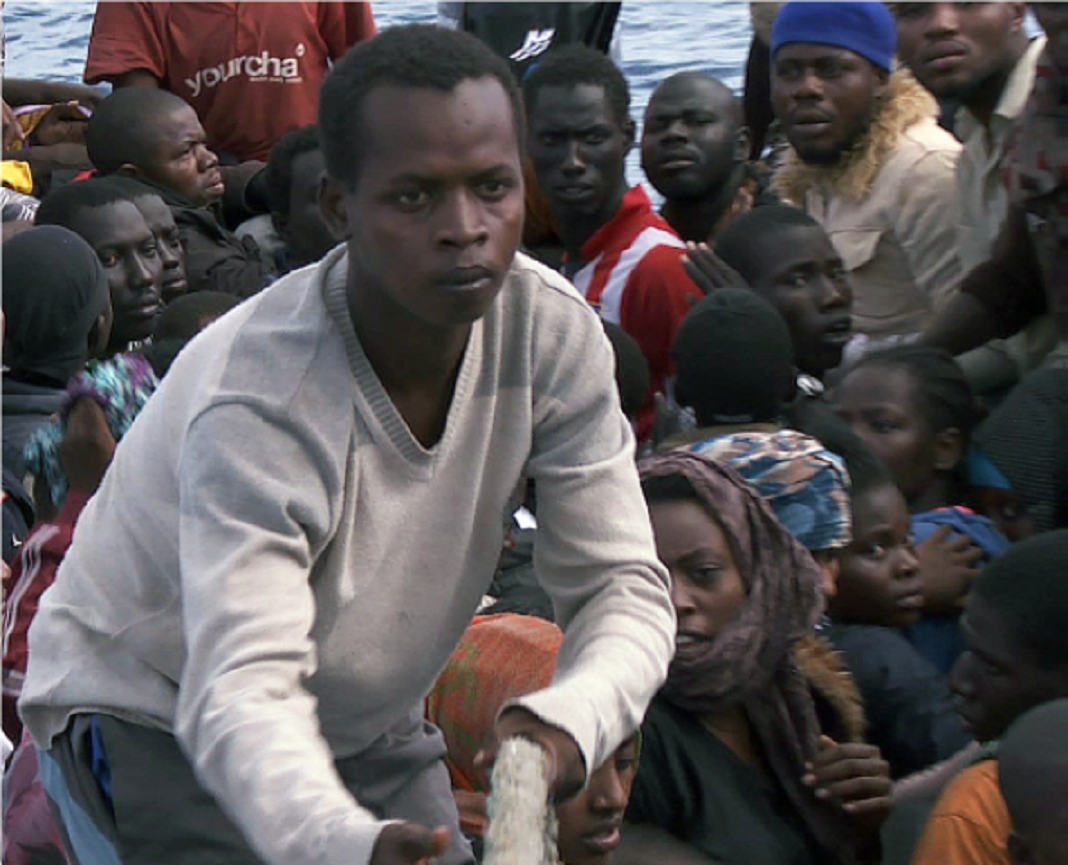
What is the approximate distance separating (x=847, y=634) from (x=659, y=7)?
6.28 m

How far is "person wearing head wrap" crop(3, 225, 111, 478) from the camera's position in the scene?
408cm

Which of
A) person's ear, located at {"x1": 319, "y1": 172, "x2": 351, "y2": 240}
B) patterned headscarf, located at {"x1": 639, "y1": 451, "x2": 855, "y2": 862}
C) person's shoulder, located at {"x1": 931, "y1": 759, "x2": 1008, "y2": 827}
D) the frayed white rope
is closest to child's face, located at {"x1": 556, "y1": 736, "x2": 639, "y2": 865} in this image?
patterned headscarf, located at {"x1": 639, "y1": 451, "x2": 855, "y2": 862}

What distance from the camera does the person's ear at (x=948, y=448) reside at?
3793mm

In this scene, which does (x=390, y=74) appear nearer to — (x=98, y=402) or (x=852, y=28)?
(x=98, y=402)

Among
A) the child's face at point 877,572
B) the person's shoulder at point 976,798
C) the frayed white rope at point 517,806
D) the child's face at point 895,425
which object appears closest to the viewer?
the frayed white rope at point 517,806

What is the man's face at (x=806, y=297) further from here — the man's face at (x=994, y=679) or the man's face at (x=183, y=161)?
the man's face at (x=183, y=161)

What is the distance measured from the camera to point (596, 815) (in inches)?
97.7

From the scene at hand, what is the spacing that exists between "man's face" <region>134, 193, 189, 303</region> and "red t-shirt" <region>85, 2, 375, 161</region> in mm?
1347

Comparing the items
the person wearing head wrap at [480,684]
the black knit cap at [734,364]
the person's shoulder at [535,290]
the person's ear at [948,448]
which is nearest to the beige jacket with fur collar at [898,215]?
the person's ear at [948,448]

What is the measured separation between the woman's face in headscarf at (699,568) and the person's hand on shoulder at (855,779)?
0.25 meters

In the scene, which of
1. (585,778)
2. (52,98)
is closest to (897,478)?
(585,778)

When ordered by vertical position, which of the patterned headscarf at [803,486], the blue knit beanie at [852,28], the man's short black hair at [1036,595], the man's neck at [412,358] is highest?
the man's neck at [412,358]

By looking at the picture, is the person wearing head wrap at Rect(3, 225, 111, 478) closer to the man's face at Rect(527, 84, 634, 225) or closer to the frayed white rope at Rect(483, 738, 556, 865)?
the man's face at Rect(527, 84, 634, 225)

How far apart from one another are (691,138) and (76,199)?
1.58m
